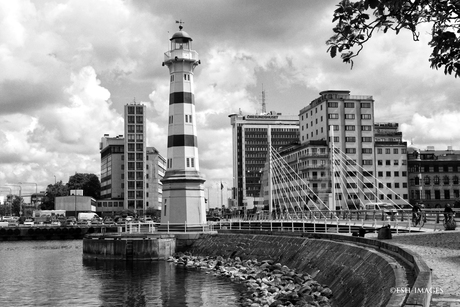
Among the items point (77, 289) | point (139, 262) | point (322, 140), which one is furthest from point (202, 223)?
point (322, 140)

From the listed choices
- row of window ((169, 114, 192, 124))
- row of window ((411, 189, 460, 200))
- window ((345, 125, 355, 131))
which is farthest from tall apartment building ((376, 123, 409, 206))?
row of window ((169, 114, 192, 124))

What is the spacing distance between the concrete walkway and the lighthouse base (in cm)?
3011

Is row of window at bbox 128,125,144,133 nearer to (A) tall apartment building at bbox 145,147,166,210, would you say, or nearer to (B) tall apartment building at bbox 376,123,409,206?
(A) tall apartment building at bbox 145,147,166,210

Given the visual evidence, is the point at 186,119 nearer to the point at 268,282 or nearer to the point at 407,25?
the point at 268,282

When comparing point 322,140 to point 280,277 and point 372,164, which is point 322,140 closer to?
point 372,164

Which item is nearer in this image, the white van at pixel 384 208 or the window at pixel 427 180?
the white van at pixel 384 208

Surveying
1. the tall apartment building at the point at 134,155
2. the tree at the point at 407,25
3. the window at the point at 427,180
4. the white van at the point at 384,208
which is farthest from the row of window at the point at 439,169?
the tree at the point at 407,25

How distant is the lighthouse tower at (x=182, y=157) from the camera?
5744cm

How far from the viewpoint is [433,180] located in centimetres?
13338

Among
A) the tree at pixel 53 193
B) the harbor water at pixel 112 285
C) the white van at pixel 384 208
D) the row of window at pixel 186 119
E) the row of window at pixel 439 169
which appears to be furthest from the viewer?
the tree at pixel 53 193

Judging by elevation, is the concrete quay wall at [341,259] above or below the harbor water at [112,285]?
above

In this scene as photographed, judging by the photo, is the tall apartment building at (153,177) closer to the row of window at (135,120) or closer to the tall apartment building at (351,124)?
the row of window at (135,120)

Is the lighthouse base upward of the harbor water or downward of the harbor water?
upward

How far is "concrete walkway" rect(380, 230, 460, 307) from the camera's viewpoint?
558 inches
